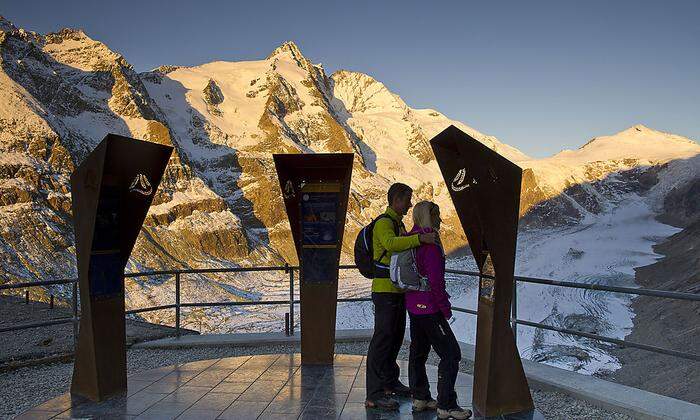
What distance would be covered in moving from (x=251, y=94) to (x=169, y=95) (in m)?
26.3

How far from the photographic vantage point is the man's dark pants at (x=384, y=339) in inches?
212

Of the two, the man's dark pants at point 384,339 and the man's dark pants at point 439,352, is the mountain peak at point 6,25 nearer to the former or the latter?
the man's dark pants at point 384,339

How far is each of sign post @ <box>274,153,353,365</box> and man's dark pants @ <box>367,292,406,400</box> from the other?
195 centimetres

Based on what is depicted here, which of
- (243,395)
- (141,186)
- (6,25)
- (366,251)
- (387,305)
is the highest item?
(6,25)

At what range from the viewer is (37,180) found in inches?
3927

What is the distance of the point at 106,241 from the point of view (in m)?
6.30

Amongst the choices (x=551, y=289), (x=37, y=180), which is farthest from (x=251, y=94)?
(x=551, y=289)

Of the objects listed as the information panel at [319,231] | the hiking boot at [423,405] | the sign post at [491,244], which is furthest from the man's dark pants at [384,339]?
the information panel at [319,231]

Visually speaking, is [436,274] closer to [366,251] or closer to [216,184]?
[366,251]

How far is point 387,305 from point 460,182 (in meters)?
1.25

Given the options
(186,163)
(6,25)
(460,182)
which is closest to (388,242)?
(460,182)

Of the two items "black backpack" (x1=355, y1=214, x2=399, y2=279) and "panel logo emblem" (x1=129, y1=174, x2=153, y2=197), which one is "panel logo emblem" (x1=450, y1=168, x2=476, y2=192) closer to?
"black backpack" (x1=355, y1=214, x2=399, y2=279)

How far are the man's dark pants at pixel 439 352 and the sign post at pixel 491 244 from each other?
513mm

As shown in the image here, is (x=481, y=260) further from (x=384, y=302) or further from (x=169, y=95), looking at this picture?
(x=169, y=95)
